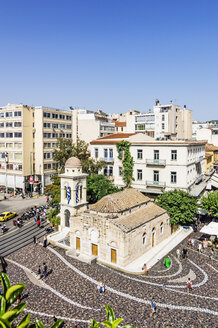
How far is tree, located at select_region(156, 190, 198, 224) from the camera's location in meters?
35.0

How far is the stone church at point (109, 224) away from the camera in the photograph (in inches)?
1062

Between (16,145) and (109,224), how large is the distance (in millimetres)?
41469

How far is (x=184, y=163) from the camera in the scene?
134 ft

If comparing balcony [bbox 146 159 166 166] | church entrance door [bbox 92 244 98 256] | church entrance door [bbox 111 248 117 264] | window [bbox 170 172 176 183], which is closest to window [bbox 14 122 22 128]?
balcony [bbox 146 159 166 166]

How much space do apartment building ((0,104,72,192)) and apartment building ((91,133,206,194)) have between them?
1907 centimetres

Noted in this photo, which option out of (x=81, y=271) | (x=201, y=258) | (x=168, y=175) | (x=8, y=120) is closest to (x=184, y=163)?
(x=168, y=175)

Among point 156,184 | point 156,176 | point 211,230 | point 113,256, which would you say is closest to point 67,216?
→ point 113,256

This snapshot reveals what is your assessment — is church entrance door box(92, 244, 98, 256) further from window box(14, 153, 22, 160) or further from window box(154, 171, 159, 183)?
window box(14, 153, 22, 160)

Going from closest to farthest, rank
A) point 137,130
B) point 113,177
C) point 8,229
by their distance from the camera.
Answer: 1. point 8,229
2. point 113,177
3. point 137,130

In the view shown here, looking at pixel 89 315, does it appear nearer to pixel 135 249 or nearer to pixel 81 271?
pixel 81 271

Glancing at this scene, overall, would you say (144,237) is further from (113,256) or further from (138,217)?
(113,256)

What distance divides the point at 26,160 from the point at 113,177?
2359 centimetres

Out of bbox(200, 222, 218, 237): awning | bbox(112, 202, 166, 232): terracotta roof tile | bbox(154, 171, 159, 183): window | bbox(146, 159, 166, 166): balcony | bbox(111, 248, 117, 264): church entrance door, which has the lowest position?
bbox(111, 248, 117, 264): church entrance door

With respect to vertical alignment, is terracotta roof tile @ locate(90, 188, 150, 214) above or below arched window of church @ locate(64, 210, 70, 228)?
above
